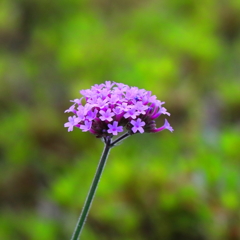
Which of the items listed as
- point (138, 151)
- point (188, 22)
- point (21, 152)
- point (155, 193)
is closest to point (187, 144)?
point (138, 151)

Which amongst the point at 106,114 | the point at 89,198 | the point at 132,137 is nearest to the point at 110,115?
the point at 106,114

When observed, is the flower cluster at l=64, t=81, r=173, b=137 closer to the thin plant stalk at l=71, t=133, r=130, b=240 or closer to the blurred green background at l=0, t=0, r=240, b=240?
the thin plant stalk at l=71, t=133, r=130, b=240

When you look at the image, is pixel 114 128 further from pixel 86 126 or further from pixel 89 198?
pixel 89 198

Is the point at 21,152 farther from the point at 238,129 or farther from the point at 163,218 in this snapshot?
the point at 238,129

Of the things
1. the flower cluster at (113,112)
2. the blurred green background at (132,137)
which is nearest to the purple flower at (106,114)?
the flower cluster at (113,112)

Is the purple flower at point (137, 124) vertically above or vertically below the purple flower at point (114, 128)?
above

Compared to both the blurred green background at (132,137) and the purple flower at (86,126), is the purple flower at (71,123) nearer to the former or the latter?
the purple flower at (86,126)
